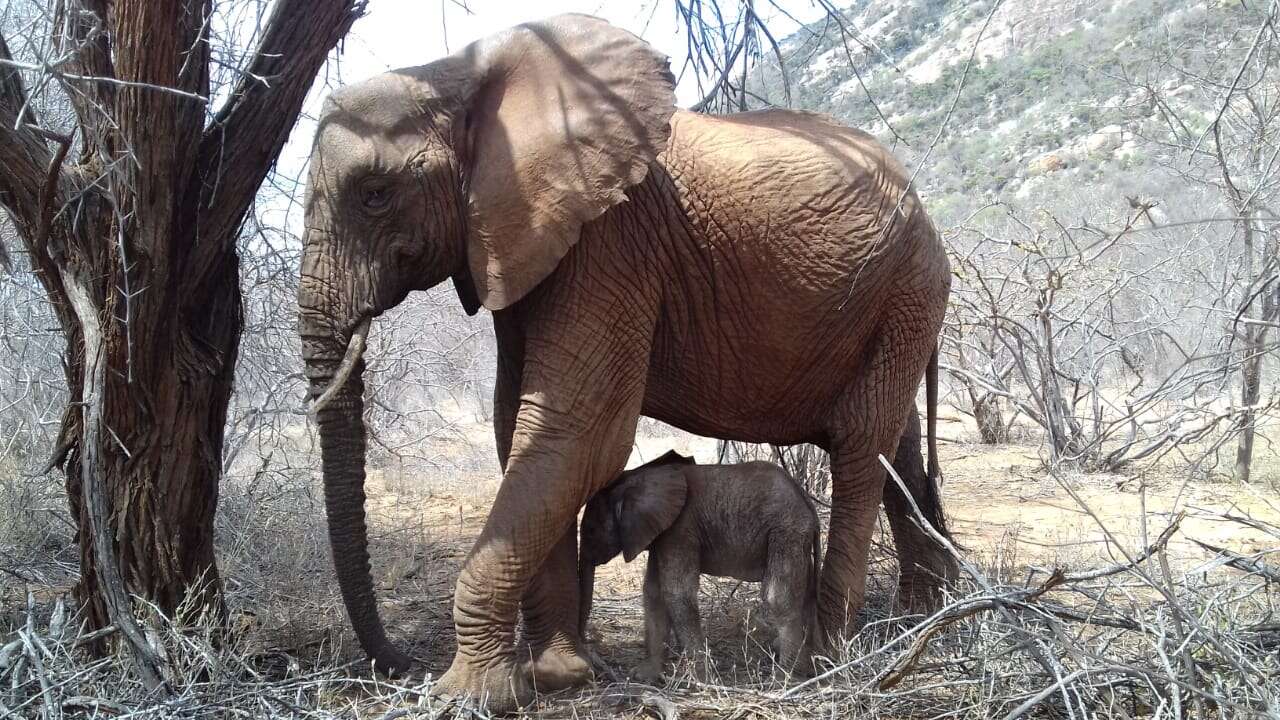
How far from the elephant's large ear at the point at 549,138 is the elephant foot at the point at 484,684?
1358 mm

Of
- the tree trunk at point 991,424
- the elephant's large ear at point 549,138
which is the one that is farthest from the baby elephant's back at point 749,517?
the tree trunk at point 991,424

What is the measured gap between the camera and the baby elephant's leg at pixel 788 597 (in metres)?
4.30

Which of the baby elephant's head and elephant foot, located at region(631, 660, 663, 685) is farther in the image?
the baby elephant's head

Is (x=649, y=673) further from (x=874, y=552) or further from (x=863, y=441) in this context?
(x=874, y=552)

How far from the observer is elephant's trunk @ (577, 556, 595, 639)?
4.42 metres

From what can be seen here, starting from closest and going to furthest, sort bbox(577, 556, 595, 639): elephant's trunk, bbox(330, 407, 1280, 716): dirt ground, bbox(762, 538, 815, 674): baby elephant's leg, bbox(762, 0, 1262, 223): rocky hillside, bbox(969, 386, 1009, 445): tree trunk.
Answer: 1. bbox(762, 538, 815, 674): baby elephant's leg
2. bbox(577, 556, 595, 639): elephant's trunk
3. bbox(330, 407, 1280, 716): dirt ground
4. bbox(969, 386, 1009, 445): tree trunk
5. bbox(762, 0, 1262, 223): rocky hillside

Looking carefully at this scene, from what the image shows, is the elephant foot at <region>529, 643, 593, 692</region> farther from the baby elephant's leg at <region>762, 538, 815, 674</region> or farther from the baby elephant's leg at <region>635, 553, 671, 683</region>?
the baby elephant's leg at <region>762, 538, 815, 674</region>

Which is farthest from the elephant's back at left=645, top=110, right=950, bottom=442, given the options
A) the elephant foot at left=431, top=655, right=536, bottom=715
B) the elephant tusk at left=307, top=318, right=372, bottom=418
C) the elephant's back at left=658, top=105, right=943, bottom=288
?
the elephant foot at left=431, top=655, right=536, bottom=715

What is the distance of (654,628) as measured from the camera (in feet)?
14.3

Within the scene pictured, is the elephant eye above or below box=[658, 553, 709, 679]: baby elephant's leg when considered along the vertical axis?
above

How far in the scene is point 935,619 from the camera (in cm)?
297

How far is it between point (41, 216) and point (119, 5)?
0.76 m

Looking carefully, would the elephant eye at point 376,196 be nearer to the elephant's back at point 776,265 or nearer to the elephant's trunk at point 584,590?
the elephant's back at point 776,265

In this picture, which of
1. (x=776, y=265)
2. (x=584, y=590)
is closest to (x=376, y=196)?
(x=776, y=265)
